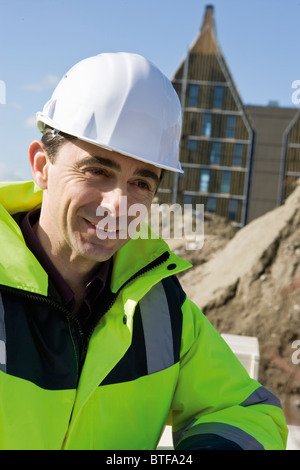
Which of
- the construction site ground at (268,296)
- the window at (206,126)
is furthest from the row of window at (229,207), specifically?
the construction site ground at (268,296)

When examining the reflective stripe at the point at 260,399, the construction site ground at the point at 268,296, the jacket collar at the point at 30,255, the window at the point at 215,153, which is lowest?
the window at the point at 215,153

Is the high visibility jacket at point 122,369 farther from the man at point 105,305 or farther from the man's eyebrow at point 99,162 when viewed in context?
the man's eyebrow at point 99,162

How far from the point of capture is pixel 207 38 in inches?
1141

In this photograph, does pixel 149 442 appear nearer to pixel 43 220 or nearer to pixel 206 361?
pixel 206 361

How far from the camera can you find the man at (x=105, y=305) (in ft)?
5.33

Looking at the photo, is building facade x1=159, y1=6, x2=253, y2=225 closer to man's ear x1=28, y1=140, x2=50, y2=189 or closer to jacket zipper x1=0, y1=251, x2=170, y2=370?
man's ear x1=28, y1=140, x2=50, y2=189

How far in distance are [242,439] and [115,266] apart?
78 cm

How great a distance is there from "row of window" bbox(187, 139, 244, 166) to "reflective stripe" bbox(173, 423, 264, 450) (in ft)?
93.6

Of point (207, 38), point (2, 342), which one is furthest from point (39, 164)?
point (207, 38)

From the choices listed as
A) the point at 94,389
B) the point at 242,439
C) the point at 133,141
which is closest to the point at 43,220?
the point at 133,141

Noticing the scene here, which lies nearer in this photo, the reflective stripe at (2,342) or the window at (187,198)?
the reflective stripe at (2,342)

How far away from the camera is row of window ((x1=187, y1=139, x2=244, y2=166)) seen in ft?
96.9

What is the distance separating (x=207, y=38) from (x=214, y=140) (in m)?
5.75

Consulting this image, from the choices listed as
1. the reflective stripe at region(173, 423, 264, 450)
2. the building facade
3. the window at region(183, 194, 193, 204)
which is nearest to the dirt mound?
the reflective stripe at region(173, 423, 264, 450)
